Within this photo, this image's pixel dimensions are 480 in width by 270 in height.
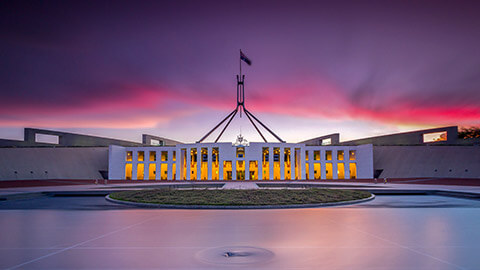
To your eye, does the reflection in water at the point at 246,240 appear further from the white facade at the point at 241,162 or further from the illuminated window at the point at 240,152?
the illuminated window at the point at 240,152

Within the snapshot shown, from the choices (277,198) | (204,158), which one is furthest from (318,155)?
(277,198)

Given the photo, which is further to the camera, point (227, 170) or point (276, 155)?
point (276, 155)

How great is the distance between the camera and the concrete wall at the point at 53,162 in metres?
46.5

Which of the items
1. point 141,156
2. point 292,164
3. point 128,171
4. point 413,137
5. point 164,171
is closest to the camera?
point 292,164

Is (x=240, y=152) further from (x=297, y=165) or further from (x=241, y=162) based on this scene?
(x=297, y=165)

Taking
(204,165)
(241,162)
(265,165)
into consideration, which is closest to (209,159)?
(204,165)

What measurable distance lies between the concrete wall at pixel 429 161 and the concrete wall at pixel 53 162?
149 ft

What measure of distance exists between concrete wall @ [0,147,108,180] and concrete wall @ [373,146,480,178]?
45376 mm

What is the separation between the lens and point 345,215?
39.4 ft

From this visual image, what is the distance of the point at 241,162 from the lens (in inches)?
1973

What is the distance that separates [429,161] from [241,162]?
27955mm

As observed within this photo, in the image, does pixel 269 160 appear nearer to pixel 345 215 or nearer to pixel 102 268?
pixel 345 215

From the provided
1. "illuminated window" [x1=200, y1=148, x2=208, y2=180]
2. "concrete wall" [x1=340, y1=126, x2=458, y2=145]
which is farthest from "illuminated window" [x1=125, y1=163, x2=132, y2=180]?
"concrete wall" [x1=340, y1=126, x2=458, y2=145]

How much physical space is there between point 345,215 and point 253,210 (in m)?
3.81
